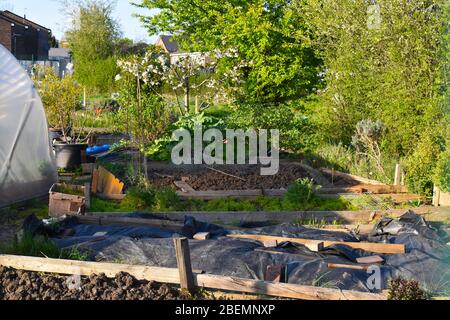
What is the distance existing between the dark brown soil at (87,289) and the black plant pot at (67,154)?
6.87 meters

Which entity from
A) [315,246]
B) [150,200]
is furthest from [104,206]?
[315,246]

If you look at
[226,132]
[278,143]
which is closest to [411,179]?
[278,143]

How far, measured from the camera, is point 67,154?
1211 cm

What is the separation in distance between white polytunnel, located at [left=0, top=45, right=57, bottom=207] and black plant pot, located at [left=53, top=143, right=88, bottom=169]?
64.5 inches

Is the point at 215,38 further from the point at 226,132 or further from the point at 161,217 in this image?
the point at 161,217

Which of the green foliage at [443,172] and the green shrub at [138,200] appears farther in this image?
the green shrub at [138,200]

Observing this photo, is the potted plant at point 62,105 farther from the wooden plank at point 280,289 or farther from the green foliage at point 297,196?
the wooden plank at point 280,289

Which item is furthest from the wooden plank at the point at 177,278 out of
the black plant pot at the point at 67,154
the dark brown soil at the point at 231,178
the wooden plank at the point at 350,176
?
the black plant pot at the point at 67,154

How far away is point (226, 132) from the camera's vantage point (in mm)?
12469

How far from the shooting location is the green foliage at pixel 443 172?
851 centimetres

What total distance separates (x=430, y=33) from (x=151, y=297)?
6.75 metres

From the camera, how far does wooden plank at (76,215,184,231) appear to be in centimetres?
750

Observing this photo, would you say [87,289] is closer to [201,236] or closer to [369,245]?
[201,236]

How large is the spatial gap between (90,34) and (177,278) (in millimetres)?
28073
